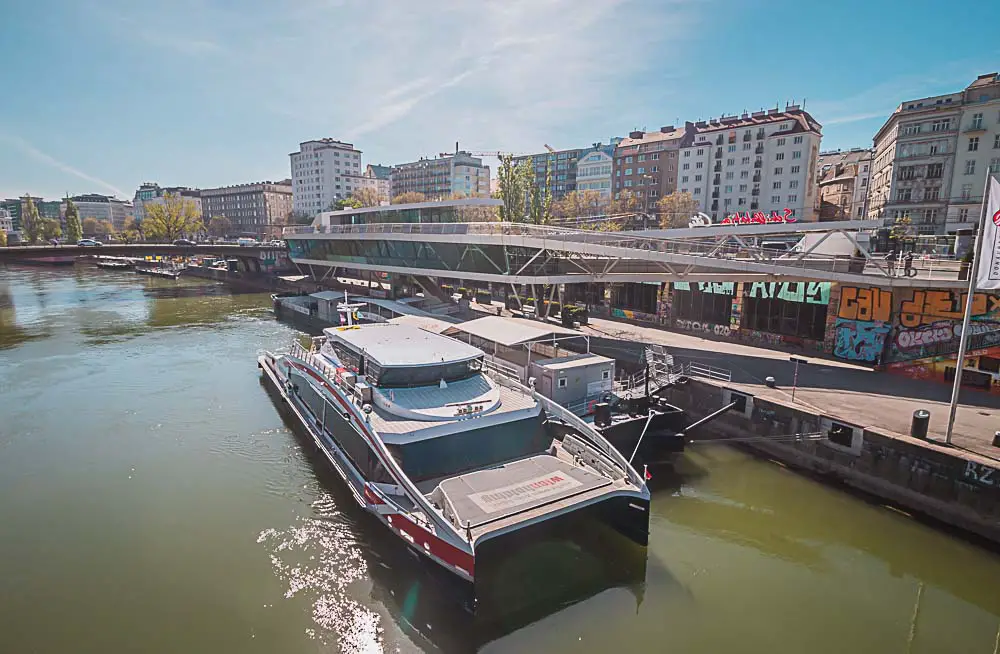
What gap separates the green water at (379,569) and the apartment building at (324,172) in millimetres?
123878

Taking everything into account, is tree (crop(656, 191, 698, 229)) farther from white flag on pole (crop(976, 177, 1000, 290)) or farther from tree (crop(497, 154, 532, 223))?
white flag on pole (crop(976, 177, 1000, 290))

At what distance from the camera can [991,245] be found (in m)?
13.7

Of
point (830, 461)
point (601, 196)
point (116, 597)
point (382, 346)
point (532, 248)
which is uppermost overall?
point (601, 196)

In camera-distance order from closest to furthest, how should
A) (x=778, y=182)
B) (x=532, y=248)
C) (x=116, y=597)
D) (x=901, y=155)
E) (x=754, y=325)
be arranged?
(x=116, y=597) < (x=754, y=325) < (x=532, y=248) < (x=901, y=155) < (x=778, y=182)

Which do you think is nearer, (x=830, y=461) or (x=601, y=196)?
(x=830, y=461)

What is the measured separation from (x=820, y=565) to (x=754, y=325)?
Answer: 53.9 feet

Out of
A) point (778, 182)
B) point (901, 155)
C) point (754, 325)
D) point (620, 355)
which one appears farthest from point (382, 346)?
point (778, 182)

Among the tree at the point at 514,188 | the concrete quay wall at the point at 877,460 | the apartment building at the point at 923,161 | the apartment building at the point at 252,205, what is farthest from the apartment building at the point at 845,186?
the apartment building at the point at 252,205

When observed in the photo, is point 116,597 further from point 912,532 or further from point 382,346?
point 912,532

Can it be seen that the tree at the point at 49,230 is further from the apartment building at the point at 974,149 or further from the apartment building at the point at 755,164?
the apartment building at the point at 974,149

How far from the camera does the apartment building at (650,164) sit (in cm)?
8062

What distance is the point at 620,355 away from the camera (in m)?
23.5

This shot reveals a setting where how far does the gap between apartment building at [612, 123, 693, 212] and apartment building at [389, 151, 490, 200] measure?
45628 mm

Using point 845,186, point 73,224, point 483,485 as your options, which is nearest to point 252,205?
point 73,224
